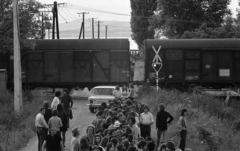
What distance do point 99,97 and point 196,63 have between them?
9.10 meters

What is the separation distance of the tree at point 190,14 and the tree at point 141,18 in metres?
10.5

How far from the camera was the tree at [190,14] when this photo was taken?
52.0 metres

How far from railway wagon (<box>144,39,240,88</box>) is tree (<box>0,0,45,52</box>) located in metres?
7.03

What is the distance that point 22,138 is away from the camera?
58.3 feet

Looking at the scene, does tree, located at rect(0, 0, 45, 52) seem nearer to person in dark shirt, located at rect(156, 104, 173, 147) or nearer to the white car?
the white car

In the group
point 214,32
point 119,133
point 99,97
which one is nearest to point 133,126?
point 119,133

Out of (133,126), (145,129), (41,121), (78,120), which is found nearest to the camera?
(133,126)

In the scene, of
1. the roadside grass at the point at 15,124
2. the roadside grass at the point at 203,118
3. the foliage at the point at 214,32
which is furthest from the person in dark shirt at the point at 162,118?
the foliage at the point at 214,32

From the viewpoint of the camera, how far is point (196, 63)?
3112 centimetres

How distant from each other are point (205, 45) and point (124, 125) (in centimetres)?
1969

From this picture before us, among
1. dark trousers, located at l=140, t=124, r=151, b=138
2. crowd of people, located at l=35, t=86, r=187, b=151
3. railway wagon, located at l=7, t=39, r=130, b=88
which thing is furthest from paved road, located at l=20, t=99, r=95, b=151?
dark trousers, located at l=140, t=124, r=151, b=138

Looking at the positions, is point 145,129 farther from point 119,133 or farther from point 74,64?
point 74,64

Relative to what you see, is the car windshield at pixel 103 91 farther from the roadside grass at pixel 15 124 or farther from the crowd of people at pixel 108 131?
the crowd of people at pixel 108 131

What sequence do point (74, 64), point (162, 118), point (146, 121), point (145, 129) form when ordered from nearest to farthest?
point (146, 121) < point (145, 129) < point (162, 118) < point (74, 64)
